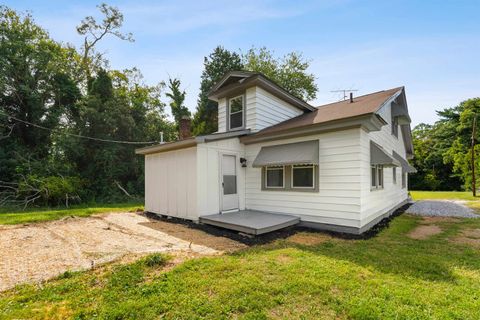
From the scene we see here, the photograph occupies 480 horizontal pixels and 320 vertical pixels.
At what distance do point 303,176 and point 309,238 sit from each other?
193 cm

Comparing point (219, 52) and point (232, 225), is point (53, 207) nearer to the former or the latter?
point (232, 225)

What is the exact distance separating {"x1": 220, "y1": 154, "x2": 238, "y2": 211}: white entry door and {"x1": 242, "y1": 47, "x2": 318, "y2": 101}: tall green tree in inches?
791

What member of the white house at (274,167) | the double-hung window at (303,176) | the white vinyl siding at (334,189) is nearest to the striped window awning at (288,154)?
the white house at (274,167)

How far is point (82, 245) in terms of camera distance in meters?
5.27

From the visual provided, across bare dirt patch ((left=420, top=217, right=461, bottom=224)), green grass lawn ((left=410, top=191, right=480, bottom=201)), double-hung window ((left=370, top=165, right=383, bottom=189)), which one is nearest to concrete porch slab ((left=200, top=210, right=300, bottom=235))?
double-hung window ((left=370, top=165, right=383, bottom=189))

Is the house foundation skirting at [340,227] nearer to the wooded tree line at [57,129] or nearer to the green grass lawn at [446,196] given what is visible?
the wooded tree line at [57,129]

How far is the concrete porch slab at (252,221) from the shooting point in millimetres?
6047

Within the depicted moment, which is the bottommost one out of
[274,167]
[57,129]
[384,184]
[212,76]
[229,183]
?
[384,184]

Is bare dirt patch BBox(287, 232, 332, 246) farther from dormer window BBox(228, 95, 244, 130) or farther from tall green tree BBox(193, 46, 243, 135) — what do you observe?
tall green tree BBox(193, 46, 243, 135)

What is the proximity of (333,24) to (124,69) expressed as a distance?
19526 millimetres

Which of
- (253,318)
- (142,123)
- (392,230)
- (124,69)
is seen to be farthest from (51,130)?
(392,230)

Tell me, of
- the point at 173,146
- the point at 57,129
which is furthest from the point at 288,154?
the point at 57,129

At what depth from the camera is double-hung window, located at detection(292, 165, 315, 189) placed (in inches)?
278

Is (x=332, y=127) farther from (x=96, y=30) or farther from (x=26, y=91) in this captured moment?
(x=96, y=30)
